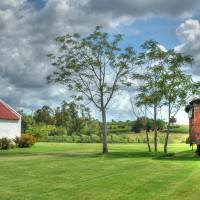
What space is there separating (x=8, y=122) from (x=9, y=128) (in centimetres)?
79

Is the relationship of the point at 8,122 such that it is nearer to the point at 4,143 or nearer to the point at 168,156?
the point at 4,143

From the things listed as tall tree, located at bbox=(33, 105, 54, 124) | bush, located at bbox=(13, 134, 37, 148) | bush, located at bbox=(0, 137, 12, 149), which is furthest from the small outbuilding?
tall tree, located at bbox=(33, 105, 54, 124)

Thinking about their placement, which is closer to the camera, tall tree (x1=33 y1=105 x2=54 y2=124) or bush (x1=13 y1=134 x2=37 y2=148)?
bush (x1=13 y1=134 x2=37 y2=148)

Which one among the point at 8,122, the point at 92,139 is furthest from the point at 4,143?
the point at 92,139

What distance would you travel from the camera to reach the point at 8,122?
34531 mm

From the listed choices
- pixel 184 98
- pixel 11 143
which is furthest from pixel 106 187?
pixel 11 143

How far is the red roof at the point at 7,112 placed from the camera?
113 feet

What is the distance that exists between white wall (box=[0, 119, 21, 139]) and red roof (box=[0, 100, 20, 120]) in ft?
1.71

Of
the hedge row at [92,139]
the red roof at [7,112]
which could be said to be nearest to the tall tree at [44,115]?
the hedge row at [92,139]

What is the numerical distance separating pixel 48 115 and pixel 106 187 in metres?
99.8

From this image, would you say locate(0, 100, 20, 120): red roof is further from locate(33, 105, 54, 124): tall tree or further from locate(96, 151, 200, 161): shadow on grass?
locate(33, 105, 54, 124): tall tree

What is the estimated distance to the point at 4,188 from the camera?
8.85 m

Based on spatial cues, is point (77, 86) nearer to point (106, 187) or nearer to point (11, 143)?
point (11, 143)

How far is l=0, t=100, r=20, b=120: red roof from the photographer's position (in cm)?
3443
